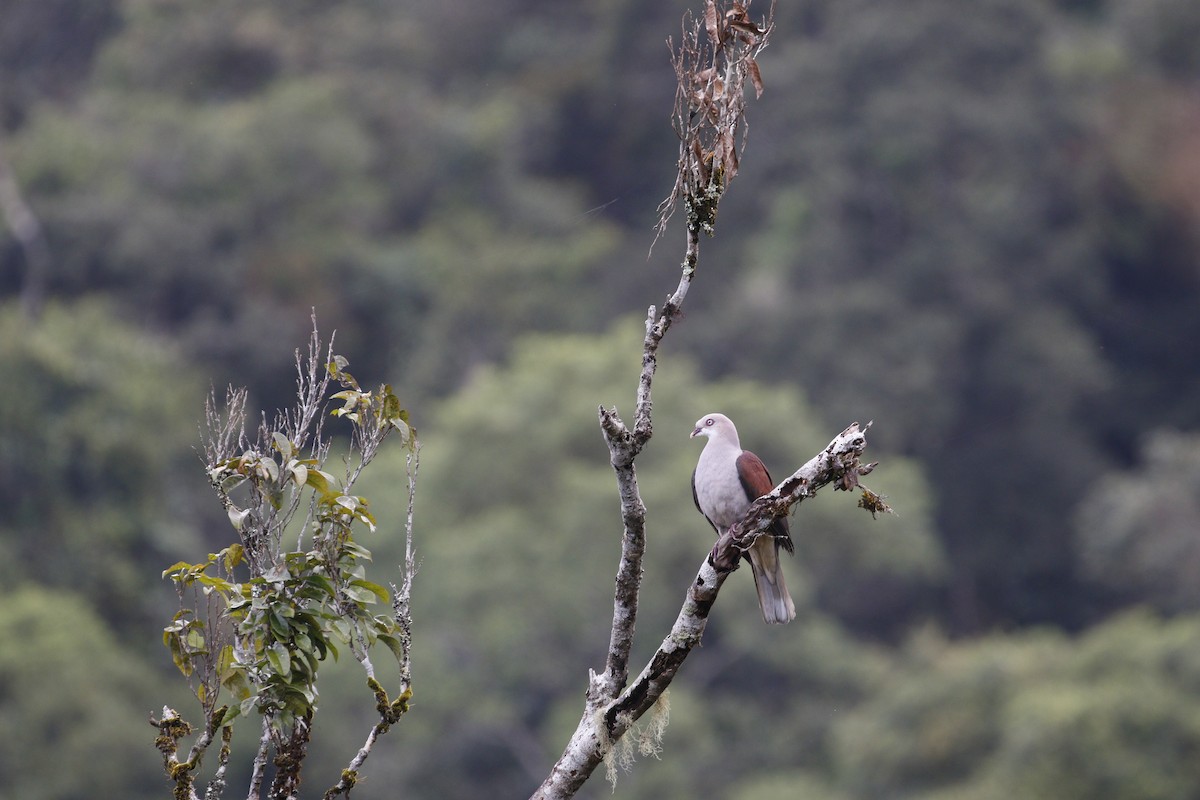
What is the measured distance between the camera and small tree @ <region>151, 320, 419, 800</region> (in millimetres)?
5445

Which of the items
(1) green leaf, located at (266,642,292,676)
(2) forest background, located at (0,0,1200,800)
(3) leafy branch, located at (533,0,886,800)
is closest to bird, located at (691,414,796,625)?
(3) leafy branch, located at (533,0,886,800)

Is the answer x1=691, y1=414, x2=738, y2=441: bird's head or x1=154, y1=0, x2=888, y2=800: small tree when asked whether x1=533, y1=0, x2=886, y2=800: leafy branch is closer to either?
x1=154, y1=0, x2=888, y2=800: small tree

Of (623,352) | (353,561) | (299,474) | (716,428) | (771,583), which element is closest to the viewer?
(299,474)

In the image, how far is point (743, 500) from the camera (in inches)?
308

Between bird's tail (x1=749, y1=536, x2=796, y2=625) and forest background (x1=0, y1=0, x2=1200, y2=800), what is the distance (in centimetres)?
1548

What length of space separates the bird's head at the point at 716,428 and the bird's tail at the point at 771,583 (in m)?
0.93

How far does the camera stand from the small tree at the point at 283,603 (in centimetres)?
545

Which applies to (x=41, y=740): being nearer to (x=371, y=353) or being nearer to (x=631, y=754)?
(x=371, y=353)

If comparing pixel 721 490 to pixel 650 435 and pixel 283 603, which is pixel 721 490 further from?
pixel 283 603

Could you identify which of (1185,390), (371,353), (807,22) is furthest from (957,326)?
(371,353)

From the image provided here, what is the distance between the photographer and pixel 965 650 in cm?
2997

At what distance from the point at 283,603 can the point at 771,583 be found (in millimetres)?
2792

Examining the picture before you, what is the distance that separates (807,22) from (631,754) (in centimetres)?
3766

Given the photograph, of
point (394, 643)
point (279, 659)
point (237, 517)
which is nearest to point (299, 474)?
point (237, 517)
